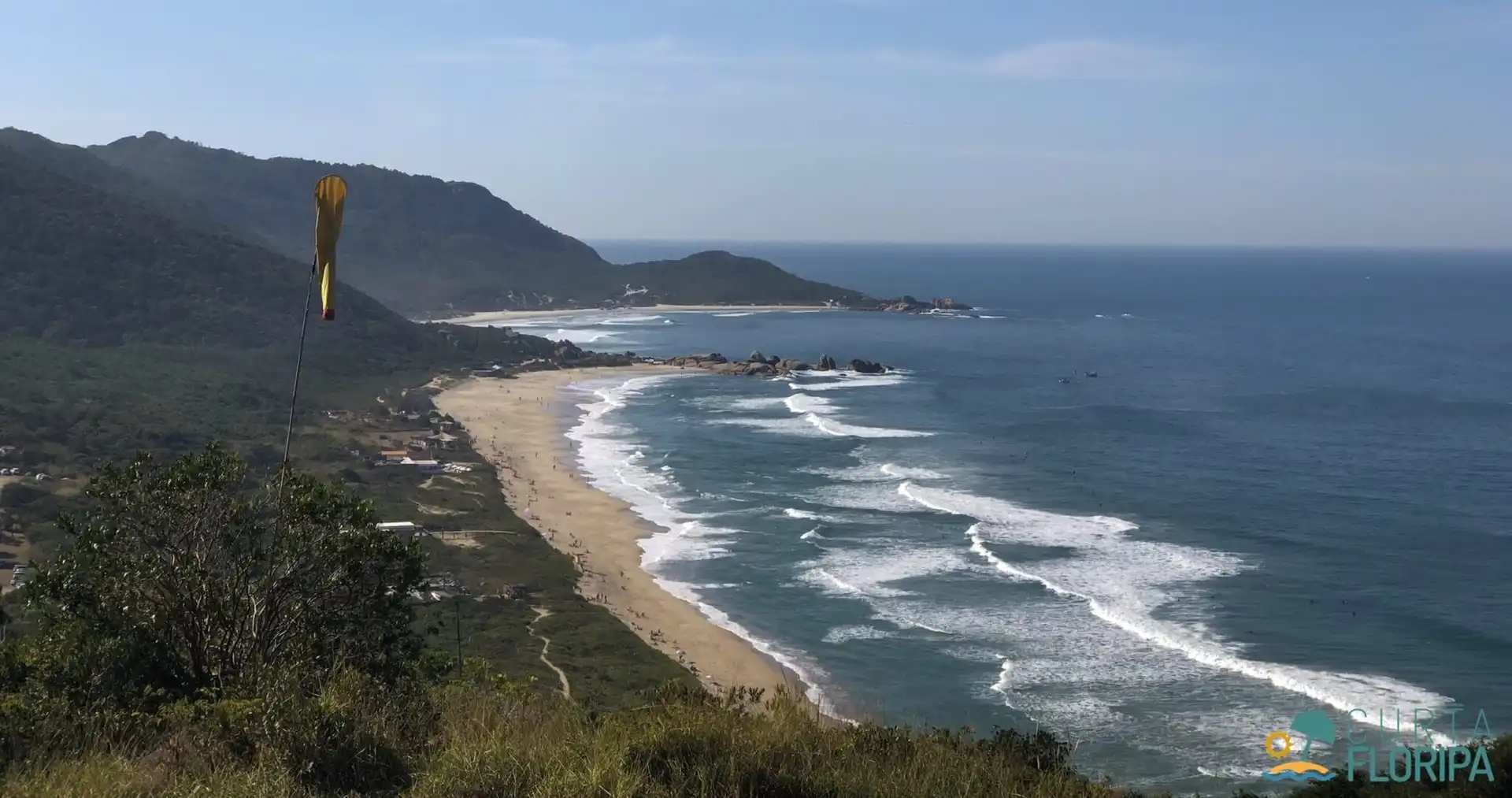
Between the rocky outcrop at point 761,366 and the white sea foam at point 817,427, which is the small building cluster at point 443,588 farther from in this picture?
the rocky outcrop at point 761,366

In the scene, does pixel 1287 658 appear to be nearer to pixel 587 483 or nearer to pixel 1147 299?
pixel 587 483

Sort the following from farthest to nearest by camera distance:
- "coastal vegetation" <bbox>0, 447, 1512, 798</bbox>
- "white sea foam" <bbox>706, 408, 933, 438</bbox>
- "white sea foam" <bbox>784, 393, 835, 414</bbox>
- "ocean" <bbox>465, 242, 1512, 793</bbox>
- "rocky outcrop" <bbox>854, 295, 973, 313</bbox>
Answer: "rocky outcrop" <bbox>854, 295, 973, 313</bbox>, "white sea foam" <bbox>784, 393, 835, 414</bbox>, "white sea foam" <bbox>706, 408, 933, 438</bbox>, "ocean" <bbox>465, 242, 1512, 793</bbox>, "coastal vegetation" <bbox>0, 447, 1512, 798</bbox>

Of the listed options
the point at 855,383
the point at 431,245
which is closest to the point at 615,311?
the point at 431,245

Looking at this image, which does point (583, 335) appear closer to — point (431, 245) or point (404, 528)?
point (431, 245)

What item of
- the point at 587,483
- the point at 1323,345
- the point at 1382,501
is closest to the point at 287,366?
the point at 587,483

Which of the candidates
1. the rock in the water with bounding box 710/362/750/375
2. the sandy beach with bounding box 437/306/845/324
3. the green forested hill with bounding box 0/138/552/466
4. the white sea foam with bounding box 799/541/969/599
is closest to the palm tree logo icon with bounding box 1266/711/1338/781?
the white sea foam with bounding box 799/541/969/599

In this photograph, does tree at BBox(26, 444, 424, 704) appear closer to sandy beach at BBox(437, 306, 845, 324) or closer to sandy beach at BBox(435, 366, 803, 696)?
sandy beach at BBox(435, 366, 803, 696)

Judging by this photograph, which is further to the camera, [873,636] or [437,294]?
[437,294]
